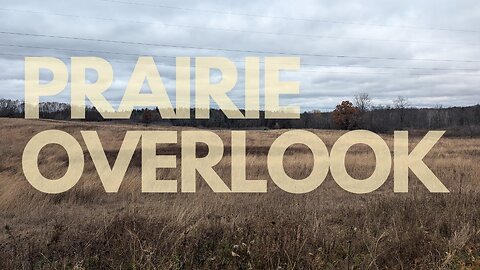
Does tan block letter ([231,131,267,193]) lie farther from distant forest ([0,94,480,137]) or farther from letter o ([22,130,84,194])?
distant forest ([0,94,480,137])

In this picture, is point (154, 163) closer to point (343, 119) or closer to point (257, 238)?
point (257, 238)

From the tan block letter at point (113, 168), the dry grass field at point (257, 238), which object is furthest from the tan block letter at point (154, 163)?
the dry grass field at point (257, 238)

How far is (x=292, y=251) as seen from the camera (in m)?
5.28

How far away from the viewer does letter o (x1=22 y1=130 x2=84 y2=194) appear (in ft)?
42.3

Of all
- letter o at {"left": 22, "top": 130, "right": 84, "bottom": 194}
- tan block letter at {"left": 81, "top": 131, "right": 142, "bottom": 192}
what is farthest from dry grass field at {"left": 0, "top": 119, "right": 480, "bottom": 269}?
tan block letter at {"left": 81, "top": 131, "right": 142, "bottom": 192}

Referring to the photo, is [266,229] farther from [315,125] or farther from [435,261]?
[315,125]

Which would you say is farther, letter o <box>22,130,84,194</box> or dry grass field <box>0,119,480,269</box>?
letter o <box>22,130,84,194</box>

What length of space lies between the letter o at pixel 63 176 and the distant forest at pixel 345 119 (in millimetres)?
58823

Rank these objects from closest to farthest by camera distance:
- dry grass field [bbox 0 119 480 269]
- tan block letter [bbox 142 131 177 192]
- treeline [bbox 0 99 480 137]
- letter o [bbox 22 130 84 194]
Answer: dry grass field [bbox 0 119 480 269] → letter o [bbox 22 130 84 194] → tan block letter [bbox 142 131 177 192] → treeline [bbox 0 99 480 137]

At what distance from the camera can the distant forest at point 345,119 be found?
97500 millimetres

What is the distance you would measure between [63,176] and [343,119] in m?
101

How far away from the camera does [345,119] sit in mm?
110812

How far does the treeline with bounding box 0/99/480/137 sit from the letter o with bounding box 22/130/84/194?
188 ft

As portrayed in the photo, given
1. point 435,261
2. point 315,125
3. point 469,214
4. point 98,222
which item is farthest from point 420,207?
point 315,125
